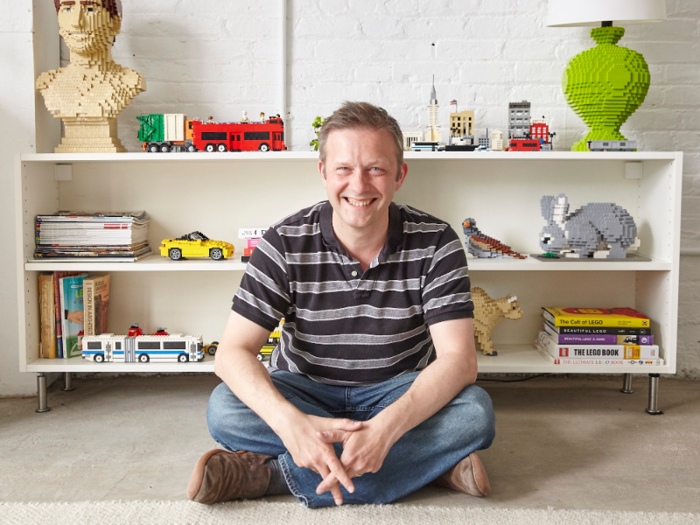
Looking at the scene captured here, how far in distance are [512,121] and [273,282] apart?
44.8 inches

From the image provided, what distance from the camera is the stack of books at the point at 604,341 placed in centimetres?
227

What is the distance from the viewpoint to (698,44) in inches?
98.7

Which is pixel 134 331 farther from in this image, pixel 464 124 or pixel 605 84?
pixel 605 84

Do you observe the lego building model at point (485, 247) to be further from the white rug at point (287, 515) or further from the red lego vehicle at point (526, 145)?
the white rug at point (287, 515)

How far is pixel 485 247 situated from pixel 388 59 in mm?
808

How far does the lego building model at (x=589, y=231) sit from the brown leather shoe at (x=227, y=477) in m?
1.29

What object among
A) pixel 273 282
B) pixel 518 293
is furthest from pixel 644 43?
pixel 273 282

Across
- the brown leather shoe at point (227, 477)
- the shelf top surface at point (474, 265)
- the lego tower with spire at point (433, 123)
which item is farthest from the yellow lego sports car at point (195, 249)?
the brown leather shoe at point (227, 477)

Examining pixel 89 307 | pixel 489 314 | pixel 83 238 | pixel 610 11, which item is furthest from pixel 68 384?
pixel 610 11

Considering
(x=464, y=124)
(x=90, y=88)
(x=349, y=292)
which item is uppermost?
(x=90, y=88)

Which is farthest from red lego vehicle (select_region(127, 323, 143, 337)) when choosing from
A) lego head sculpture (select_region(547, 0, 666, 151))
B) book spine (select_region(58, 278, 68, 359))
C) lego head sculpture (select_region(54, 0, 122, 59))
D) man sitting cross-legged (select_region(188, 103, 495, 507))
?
lego head sculpture (select_region(547, 0, 666, 151))

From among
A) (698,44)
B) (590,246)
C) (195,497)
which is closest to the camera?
(195,497)

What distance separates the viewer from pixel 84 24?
7.32ft

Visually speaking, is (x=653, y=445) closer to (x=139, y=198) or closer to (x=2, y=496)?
(x=2, y=496)
